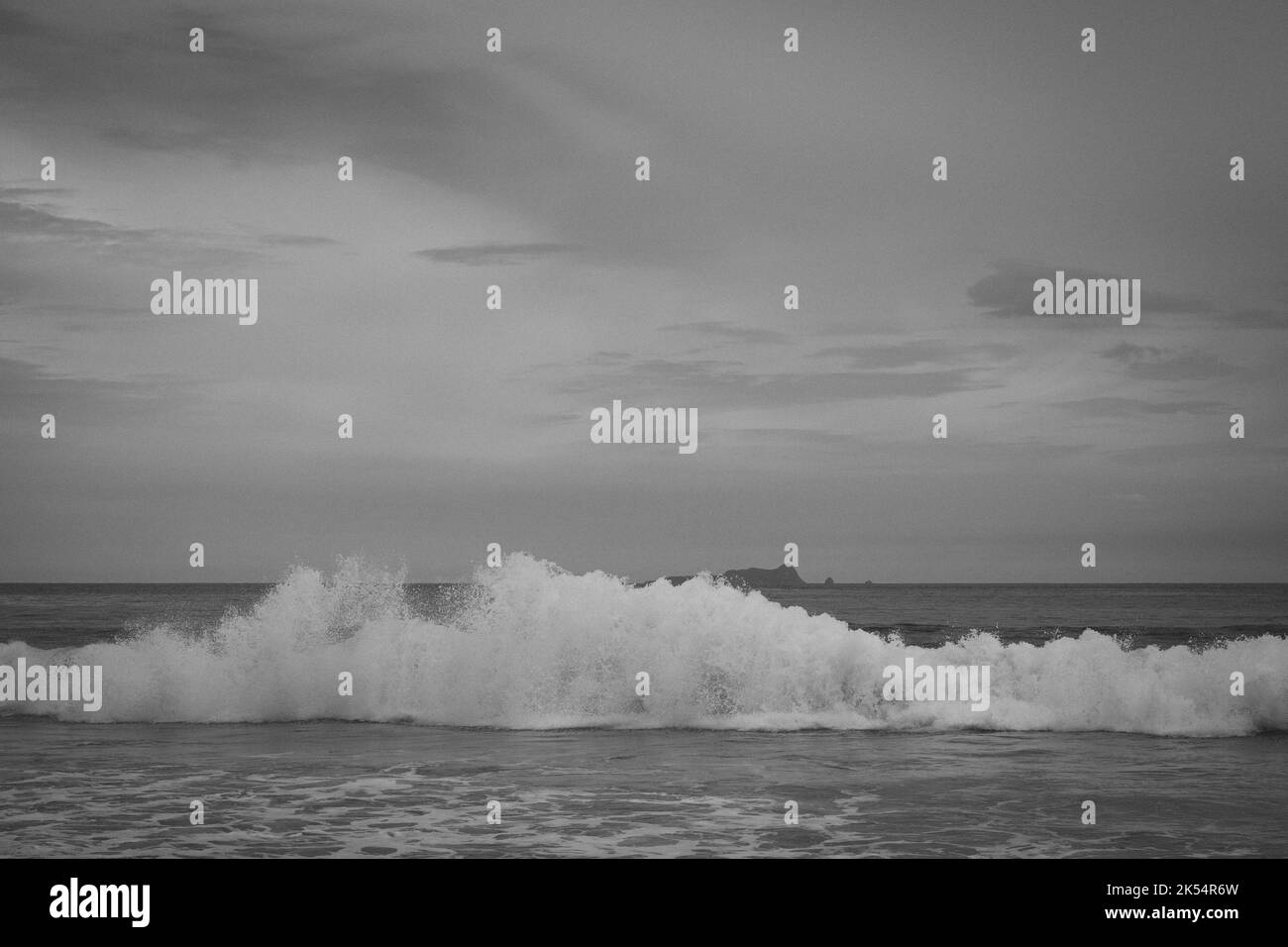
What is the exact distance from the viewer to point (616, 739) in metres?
17.7

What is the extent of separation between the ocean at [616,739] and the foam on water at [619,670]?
48 millimetres

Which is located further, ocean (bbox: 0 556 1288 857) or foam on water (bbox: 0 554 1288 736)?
foam on water (bbox: 0 554 1288 736)

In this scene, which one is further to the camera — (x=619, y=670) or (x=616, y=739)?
(x=619, y=670)

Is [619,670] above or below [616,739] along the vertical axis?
above

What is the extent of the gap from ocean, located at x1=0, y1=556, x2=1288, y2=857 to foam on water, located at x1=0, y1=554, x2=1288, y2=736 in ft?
0.16

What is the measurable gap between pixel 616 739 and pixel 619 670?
8.41 ft

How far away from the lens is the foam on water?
18922 millimetres

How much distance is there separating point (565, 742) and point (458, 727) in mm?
2846

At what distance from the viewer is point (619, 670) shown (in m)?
20.2

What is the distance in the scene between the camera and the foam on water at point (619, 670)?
62.1 feet

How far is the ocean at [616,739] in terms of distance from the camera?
11.7m

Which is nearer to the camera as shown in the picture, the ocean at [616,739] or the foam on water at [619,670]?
the ocean at [616,739]

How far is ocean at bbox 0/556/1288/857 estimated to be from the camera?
1173 centimetres

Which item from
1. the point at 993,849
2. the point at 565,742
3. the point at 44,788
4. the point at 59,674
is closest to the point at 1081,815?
the point at 993,849
